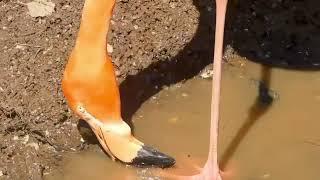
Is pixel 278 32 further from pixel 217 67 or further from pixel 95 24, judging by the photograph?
pixel 95 24

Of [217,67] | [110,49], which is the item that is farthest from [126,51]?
[217,67]

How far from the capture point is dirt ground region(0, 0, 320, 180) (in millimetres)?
2715

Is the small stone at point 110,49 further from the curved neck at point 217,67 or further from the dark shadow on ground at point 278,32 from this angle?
the curved neck at point 217,67

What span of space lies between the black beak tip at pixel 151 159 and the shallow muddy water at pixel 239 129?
2 centimetres

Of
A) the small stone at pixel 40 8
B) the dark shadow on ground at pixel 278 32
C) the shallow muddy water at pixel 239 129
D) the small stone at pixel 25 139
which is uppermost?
the small stone at pixel 40 8

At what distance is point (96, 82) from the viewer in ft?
8.29

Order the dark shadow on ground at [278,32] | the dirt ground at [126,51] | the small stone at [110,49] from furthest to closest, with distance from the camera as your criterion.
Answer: the dark shadow on ground at [278,32]
the small stone at [110,49]
the dirt ground at [126,51]

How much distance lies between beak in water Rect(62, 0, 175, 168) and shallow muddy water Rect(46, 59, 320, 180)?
15 centimetres

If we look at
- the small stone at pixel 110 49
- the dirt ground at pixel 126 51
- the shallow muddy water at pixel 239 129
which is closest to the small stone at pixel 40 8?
the dirt ground at pixel 126 51

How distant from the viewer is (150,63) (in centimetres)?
296

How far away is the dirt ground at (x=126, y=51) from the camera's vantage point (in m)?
2.71

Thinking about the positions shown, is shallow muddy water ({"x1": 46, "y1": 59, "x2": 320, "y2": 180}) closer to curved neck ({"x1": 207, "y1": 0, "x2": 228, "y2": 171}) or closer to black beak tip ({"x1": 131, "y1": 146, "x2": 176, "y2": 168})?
black beak tip ({"x1": 131, "y1": 146, "x2": 176, "y2": 168})

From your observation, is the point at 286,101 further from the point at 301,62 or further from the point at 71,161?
the point at 71,161

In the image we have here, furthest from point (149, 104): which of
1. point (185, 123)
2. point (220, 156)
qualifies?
point (220, 156)
